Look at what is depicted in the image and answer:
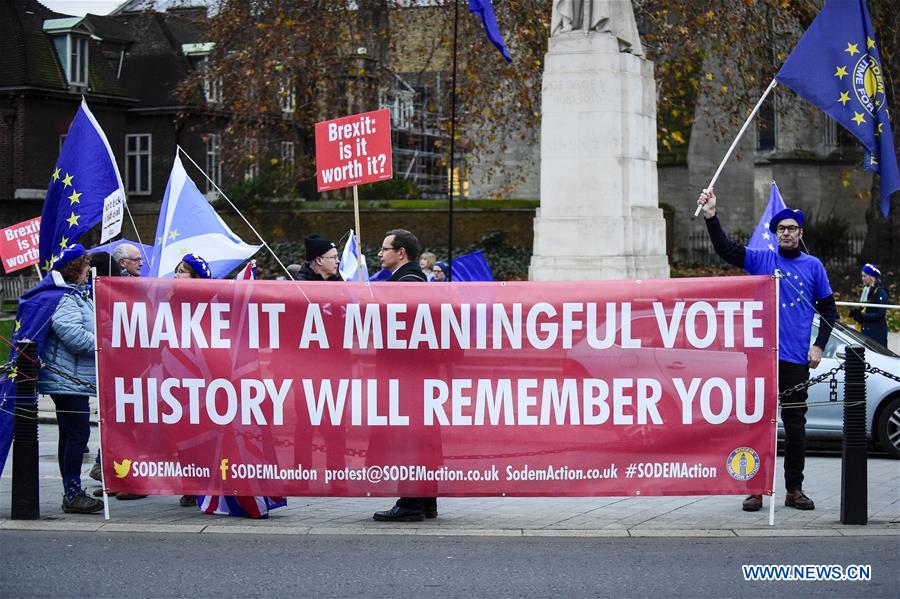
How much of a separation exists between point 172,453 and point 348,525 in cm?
118

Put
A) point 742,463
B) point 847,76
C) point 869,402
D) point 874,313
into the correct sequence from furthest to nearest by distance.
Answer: point 874,313, point 869,402, point 847,76, point 742,463

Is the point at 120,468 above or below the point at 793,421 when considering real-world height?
below

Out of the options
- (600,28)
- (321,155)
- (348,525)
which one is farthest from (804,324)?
(600,28)

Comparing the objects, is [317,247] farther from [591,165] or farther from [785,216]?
[591,165]

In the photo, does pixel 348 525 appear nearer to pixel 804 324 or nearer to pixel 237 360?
pixel 237 360

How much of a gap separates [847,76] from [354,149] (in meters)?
5.22

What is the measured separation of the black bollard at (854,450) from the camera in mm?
8508

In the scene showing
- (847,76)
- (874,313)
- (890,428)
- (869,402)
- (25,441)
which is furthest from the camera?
(874,313)

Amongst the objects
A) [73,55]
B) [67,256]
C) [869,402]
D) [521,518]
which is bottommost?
[521,518]

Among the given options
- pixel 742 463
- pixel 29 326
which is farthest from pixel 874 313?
pixel 29 326

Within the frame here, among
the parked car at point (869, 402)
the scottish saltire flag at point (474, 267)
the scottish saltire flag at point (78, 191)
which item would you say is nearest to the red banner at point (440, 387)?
the scottish saltire flag at point (78, 191)

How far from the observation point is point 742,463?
8.40 metres

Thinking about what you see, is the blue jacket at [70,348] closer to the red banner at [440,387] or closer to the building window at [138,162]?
the red banner at [440,387]

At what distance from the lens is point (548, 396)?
27.6 ft
